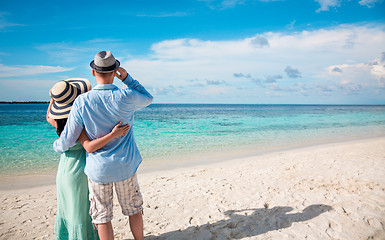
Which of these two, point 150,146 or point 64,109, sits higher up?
point 64,109

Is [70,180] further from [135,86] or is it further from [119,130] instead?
[135,86]

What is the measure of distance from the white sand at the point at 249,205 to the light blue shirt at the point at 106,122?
169cm

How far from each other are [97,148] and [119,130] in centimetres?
25

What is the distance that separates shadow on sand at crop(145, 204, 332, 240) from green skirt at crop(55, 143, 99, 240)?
1121 mm

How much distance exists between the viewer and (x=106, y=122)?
6.60 ft

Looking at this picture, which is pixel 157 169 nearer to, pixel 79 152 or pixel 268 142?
pixel 79 152

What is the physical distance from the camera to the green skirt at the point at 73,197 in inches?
90.0

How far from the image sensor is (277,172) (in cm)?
618

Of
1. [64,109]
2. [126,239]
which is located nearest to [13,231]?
[126,239]

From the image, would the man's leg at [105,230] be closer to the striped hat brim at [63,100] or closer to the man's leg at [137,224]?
the man's leg at [137,224]

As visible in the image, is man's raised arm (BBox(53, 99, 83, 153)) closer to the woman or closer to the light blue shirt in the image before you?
the light blue shirt

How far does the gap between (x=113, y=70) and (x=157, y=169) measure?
5859mm

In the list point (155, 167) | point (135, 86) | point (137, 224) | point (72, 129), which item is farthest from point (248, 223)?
point (155, 167)

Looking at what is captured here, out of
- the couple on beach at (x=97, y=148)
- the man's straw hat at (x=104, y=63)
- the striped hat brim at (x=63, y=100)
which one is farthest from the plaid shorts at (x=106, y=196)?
the man's straw hat at (x=104, y=63)
